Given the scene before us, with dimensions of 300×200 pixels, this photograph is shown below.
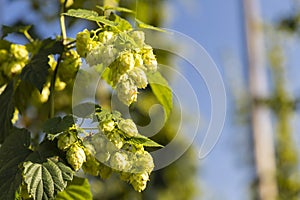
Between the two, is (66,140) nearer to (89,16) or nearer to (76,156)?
(76,156)

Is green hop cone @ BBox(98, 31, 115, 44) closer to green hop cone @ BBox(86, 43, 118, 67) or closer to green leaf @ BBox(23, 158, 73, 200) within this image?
green hop cone @ BBox(86, 43, 118, 67)

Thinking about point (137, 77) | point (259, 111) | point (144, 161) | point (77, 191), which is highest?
point (137, 77)

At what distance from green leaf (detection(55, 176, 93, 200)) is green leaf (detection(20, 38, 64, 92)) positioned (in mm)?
171

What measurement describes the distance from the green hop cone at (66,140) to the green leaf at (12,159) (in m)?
0.07

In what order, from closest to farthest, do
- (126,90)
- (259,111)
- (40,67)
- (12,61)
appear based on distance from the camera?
(126,90), (40,67), (12,61), (259,111)

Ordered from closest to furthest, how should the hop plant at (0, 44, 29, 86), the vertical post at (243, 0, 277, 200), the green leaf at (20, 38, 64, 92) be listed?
1. the green leaf at (20, 38, 64, 92)
2. the hop plant at (0, 44, 29, 86)
3. the vertical post at (243, 0, 277, 200)

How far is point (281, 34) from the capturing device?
224 inches

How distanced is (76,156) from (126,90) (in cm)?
11

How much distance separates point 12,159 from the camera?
83 cm

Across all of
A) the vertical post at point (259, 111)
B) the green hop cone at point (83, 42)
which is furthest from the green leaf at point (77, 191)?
the vertical post at point (259, 111)

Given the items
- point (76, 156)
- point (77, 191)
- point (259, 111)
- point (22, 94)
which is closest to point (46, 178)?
point (76, 156)

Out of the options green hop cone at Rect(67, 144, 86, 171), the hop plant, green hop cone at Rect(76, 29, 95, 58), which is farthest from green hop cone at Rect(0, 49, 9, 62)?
green hop cone at Rect(67, 144, 86, 171)

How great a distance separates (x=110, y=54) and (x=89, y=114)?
9 cm

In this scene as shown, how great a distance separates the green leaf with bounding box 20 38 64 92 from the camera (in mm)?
895
